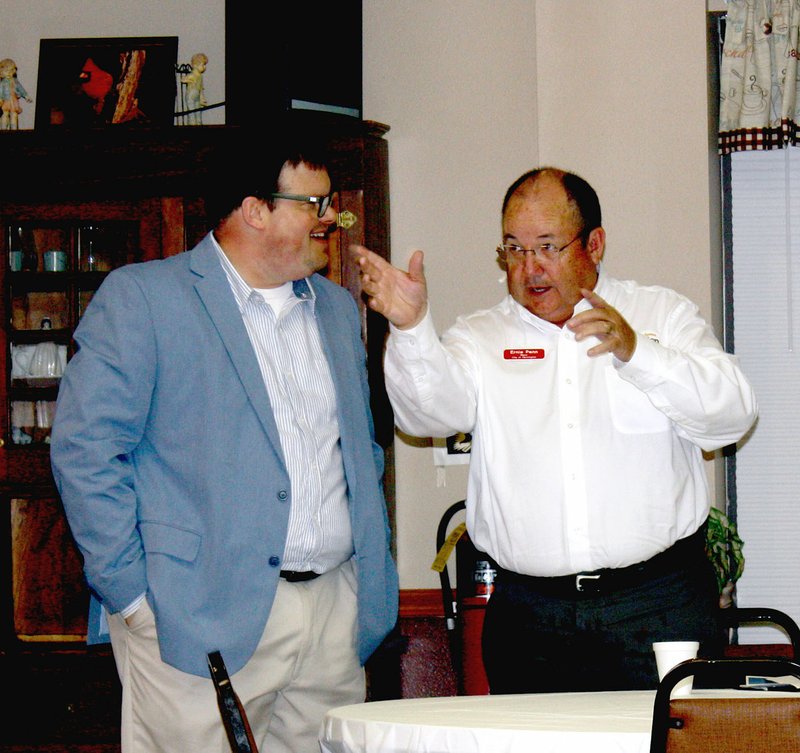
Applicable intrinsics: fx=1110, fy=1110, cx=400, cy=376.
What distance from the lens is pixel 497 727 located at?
5.14 feet

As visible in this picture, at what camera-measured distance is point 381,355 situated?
12.6 feet

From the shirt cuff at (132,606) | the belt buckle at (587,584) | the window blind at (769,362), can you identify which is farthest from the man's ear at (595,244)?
the window blind at (769,362)

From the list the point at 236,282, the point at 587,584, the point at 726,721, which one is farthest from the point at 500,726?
the point at 236,282

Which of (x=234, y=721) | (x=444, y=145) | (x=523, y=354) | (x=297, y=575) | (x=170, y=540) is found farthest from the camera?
(x=444, y=145)

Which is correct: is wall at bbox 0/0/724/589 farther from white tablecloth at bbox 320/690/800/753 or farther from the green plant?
white tablecloth at bbox 320/690/800/753

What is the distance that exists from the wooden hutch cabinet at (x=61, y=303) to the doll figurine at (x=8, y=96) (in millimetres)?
303

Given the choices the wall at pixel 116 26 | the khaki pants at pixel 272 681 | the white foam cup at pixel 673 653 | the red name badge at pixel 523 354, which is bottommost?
the khaki pants at pixel 272 681

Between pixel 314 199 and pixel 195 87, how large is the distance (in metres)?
2.08

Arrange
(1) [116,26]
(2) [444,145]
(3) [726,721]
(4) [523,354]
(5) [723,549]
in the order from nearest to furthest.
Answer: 1. (3) [726,721]
2. (4) [523,354]
3. (5) [723,549]
4. (2) [444,145]
5. (1) [116,26]

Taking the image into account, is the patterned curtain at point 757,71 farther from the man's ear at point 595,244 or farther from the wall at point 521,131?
the man's ear at point 595,244

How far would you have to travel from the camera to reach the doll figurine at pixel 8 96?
163 inches

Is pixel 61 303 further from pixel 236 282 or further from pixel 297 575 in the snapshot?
pixel 297 575

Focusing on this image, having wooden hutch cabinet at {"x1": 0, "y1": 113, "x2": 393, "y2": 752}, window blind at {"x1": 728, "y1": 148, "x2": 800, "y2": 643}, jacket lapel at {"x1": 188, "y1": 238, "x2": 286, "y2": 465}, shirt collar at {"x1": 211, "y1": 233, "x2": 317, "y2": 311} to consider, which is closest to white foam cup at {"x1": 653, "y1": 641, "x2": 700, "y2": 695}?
jacket lapel at {"x1": 188, "y1": 238, "x2": 286, "y2": 465}

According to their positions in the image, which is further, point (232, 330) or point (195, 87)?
point (195, 87)
